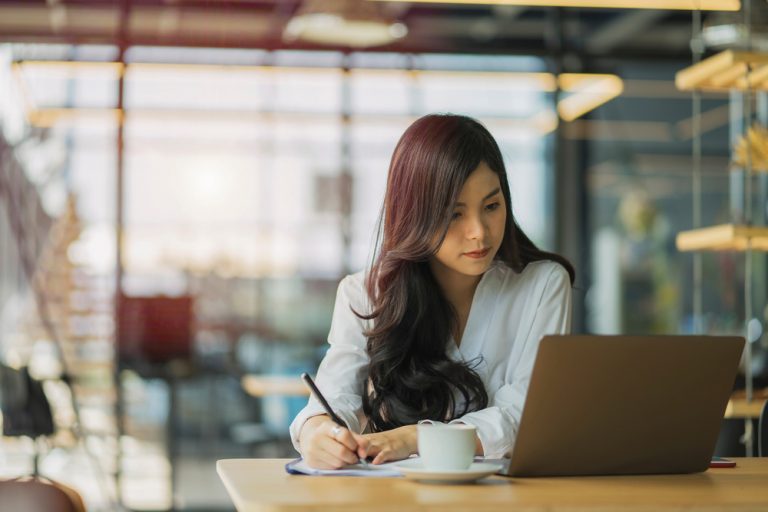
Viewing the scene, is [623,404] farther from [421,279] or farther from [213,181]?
[213,181]

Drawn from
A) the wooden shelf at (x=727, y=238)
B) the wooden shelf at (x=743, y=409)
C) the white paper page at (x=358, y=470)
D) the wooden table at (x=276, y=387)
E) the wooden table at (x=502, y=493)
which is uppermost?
the wooden shelf at (x=727, y=238)

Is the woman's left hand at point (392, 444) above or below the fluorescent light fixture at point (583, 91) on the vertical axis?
below

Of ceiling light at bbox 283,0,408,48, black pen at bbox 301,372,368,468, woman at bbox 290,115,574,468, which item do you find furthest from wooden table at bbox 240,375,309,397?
black pen at bbox 301,372,368,468

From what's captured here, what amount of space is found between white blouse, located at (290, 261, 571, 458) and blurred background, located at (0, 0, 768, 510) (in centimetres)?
381

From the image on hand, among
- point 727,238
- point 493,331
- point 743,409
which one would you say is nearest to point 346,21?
point 727,238

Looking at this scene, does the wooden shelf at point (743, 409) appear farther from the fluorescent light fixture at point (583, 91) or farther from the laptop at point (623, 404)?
the fluorescent light fixture at point (583, 91)

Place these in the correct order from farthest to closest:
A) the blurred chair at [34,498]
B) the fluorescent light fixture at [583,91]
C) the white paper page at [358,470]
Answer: the fluorescent light fixture at [583,91] → the blurred chair at [34,498] → the white paper page at [358,470]

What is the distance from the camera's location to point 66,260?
654 centimetres

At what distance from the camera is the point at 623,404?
1749mm

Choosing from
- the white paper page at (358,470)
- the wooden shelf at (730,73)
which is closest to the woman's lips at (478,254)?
the white paper page at (358,470)

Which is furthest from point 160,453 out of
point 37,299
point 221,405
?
point 37,299

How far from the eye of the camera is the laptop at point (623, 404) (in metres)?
1.69

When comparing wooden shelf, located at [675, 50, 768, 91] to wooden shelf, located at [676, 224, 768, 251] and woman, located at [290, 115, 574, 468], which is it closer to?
wooden shelf, located at [676, 224, 768, 251]

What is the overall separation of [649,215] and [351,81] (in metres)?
2.57
